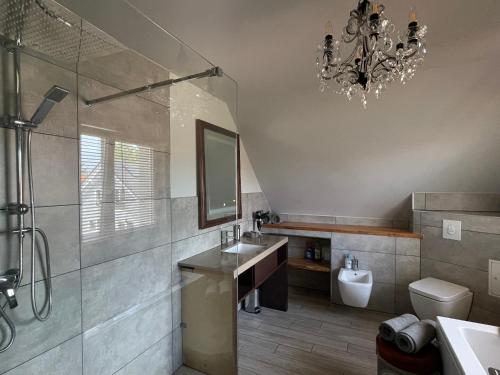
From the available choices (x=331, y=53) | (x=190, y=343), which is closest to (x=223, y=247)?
(x=190, y=343)

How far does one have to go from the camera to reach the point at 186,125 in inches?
82.9

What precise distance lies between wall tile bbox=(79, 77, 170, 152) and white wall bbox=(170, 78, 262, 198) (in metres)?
0.10

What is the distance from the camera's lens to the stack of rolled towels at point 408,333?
146 centimetres

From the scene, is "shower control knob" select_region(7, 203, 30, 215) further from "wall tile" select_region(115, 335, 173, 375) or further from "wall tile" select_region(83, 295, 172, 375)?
"wall tile" select_region(115, 335, 173, 375)

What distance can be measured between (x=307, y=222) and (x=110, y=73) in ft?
9.89

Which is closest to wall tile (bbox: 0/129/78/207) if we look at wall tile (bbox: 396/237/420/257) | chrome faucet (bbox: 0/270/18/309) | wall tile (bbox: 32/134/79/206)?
wall tile (bbox: 32/134/79/206)

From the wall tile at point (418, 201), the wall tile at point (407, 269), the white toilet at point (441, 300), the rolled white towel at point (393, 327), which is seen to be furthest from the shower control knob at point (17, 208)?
the wall tile at point (418, 201)

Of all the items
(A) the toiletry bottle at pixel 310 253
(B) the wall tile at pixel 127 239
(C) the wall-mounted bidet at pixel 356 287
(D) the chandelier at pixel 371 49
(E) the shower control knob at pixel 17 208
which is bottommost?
(C) the wall-mounted bidet at pixel 356 287

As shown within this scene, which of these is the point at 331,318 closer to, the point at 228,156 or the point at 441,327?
the point at 441,327

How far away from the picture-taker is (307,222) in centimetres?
370

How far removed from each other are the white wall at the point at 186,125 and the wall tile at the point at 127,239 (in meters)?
0.19

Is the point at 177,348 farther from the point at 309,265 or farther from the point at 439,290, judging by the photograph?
the point at 439,290

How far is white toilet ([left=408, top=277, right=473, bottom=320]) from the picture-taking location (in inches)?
86.4

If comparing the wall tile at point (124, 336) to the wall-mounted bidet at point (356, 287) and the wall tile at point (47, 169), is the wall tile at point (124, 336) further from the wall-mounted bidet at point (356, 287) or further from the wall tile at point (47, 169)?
the wall-mounted bidet at point (356, 287)
